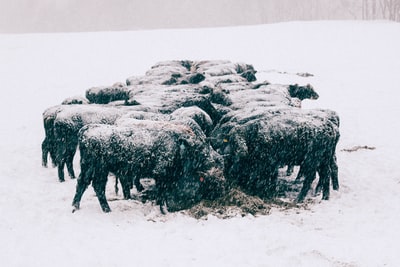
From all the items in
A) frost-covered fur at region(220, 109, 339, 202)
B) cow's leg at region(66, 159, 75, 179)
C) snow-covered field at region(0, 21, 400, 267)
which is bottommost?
snow-covered field at region(0, 21, 400, 267)

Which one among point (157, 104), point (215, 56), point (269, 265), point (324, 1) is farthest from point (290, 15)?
point (269, 265)

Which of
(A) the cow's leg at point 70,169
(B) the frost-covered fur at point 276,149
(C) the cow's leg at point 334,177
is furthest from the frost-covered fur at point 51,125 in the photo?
(C) the cow's leg at point 334,177

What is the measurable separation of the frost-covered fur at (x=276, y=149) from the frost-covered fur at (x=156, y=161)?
0.67m

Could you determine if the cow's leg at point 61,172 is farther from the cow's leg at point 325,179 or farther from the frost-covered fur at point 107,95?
the cow's leg at point 325,179

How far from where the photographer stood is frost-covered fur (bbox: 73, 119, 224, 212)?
8.52m

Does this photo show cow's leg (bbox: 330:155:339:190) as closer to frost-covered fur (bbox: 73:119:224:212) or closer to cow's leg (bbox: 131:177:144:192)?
frost-covered fur (bbox: 73:119:224:212)

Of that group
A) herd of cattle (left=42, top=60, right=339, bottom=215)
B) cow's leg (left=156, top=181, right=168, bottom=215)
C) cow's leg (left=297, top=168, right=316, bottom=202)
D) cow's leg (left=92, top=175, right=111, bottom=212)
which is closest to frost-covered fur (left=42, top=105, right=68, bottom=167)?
herd of cattle (left=42, top=60, right=339, bottom=215)

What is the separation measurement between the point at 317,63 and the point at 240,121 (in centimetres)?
2257

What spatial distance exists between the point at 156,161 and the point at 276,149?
8.72 ft

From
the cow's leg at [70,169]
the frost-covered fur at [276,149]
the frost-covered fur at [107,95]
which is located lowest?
the cow's leg at [70,169]

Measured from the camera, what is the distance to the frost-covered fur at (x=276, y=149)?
9.41m

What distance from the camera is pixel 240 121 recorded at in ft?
34.3

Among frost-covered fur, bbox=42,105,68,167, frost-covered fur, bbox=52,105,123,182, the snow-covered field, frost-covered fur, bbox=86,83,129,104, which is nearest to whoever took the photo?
the snow-covered field

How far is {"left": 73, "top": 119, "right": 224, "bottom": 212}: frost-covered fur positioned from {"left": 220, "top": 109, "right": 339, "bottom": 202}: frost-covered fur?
671 mm
